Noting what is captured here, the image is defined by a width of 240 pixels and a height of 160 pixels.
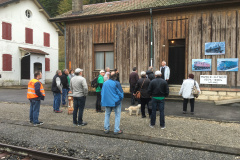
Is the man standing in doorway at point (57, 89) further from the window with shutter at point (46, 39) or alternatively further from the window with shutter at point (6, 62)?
the window with shutter at point (46, 39)

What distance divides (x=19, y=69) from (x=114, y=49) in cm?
1351

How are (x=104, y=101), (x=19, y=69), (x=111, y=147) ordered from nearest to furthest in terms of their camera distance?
1. (x=111, y=147)
2. (x=104, y=101)
3. (x=19, y=69)

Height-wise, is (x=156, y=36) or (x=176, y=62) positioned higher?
(x=156, y=36)

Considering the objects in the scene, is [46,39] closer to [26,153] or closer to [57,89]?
[57,89]

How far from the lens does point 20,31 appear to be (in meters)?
22.5

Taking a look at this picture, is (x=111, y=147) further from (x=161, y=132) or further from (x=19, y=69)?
(x=19, y=69)

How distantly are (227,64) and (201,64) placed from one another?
129cm

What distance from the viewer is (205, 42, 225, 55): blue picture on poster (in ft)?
36.8

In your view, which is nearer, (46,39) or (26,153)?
(26,153)

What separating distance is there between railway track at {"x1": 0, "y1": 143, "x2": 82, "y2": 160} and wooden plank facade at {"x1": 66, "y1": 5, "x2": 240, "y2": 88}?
9205 mm

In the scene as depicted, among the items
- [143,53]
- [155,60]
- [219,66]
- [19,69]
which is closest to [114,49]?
[143,53]

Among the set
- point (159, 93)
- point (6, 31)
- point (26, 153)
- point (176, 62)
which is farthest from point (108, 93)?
point (6, 31)

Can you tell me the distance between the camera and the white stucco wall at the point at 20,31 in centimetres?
2105

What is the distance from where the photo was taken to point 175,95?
37.4ft
